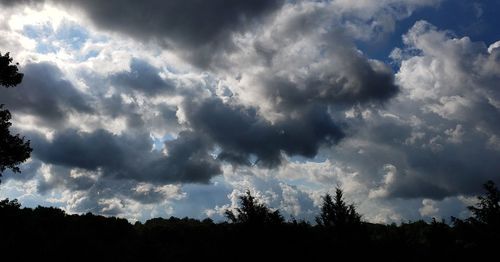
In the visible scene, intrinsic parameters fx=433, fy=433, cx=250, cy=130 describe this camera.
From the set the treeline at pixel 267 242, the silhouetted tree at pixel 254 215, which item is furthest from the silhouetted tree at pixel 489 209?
the silhouetted tree at pixel 254 215

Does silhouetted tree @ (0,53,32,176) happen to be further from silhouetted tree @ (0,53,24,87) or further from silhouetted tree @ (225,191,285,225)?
silhouetted tree @ (225,191,285,225)

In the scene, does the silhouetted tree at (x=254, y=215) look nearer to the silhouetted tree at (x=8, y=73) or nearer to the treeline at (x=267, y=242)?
the treeline at (x=267, y=242)

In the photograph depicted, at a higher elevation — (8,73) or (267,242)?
(8,73)

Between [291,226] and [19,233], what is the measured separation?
15632mm

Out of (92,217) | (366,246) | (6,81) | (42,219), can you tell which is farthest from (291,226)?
(92,217)

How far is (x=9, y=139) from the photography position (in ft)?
72.7

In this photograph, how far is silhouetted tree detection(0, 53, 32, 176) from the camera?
864 inches

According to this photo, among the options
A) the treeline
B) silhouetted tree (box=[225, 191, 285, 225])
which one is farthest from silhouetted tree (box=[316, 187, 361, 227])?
silhouetted tree (box=[225, 191, 285, 225])

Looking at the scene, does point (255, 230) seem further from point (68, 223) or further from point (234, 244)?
point (68, 223)

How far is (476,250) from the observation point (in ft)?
112

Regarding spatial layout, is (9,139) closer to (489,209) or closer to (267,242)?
(267,242)

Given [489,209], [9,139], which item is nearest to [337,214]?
[489,209]

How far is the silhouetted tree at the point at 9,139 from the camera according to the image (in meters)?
22.0

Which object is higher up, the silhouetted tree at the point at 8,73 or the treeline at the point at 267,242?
the silhouetted tree at the point at 8,73
